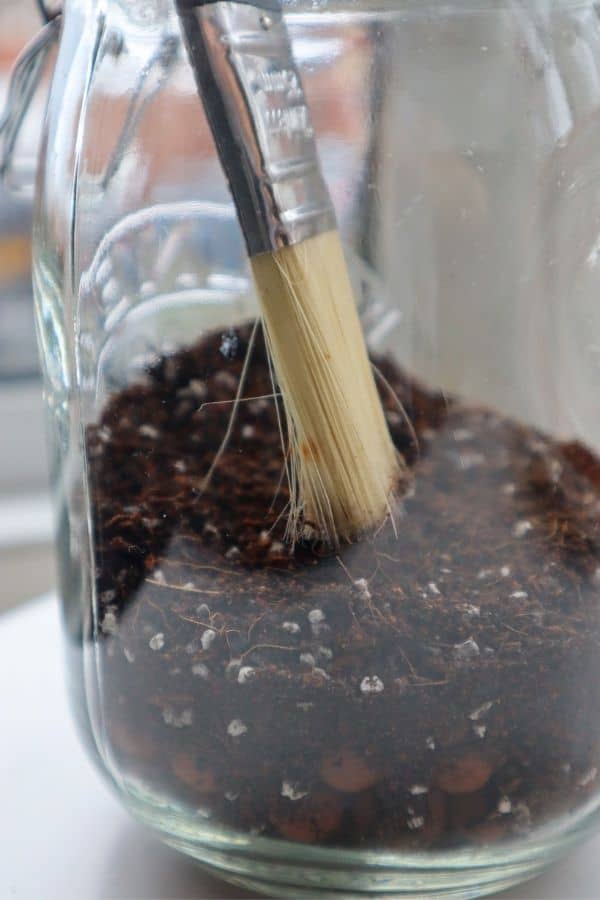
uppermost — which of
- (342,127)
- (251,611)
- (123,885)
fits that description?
(342,127)

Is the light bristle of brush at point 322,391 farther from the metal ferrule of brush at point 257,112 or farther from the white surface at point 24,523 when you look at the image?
the white surface at point 24,523

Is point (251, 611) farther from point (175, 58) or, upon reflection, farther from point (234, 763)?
point (175, 58)

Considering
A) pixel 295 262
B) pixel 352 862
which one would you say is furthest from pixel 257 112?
pixel 352 862

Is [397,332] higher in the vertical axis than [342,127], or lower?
lower

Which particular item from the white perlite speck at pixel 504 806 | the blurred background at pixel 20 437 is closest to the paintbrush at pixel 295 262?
the white perlite speck at pixel 504 806

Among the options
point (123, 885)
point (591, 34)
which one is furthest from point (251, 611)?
point (591, 34)

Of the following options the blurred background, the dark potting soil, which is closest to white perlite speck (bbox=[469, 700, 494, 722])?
the dark potting soil

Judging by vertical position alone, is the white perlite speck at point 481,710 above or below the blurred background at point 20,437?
above
